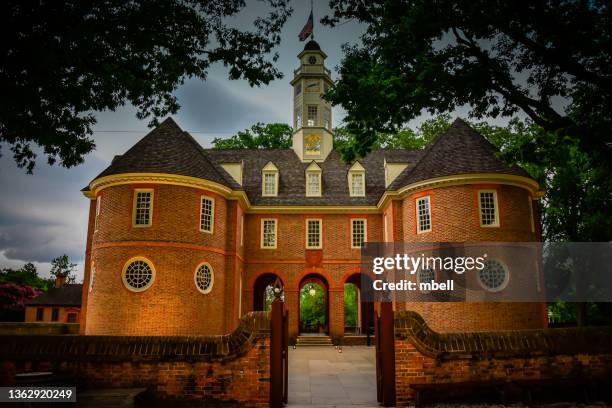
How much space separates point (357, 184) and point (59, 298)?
120ft

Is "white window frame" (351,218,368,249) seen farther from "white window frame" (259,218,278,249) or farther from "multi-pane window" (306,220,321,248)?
"white window frame" (259,218,278,249)

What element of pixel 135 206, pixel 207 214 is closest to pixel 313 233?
pixel 207 214

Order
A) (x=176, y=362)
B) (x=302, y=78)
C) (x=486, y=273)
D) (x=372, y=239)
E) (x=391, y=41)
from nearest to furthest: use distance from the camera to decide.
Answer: (x=176, y=362) < (x=391, y=41) < (x=486, y=273) < (x=372, y=239) < (x=302, y=78)

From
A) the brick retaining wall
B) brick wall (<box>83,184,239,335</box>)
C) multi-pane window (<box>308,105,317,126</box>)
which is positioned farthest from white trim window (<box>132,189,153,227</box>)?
multi-pane window (<box>308,105,317,126</box>)

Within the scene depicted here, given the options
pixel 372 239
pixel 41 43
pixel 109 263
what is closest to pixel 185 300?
pixel 109 263

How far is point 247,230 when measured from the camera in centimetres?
2762

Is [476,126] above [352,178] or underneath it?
above

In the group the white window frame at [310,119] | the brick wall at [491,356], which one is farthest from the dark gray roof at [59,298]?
the brick wall at [491,356]

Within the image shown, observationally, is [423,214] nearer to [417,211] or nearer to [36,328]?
[417,211]

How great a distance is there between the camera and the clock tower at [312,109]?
104 feet

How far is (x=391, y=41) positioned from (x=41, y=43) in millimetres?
7018

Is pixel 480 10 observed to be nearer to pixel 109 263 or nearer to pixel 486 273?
pixel 486 273

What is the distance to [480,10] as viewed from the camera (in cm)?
945

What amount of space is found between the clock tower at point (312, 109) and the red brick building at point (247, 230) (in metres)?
4.70
